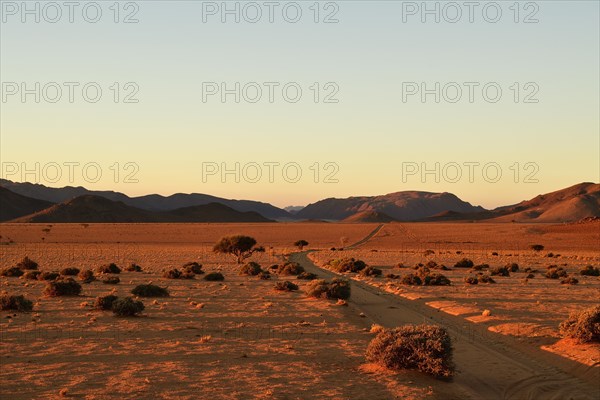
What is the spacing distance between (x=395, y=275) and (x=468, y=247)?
152 feet

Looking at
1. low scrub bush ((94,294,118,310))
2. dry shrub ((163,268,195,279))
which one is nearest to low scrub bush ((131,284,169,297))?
low scrub bush ((94,294,118,310))

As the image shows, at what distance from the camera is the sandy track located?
1293 cm

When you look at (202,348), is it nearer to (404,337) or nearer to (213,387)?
(213,387)

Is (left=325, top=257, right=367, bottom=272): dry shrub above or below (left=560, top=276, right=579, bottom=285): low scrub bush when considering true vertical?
above

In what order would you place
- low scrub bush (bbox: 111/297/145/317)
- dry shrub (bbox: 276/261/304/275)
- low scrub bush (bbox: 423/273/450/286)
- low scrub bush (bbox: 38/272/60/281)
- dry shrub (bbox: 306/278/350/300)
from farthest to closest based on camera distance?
dry shrub (bbox: 276/261/304/275)
low scrub bush (bbox: 38/272/60/281)
low scrub bush (bbox: 423/273/450/286)
dry shrub (bbox: 306/278/350/300)
low scrub bush (bbox: 111/297/145/317)

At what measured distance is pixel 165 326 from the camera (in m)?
20.3

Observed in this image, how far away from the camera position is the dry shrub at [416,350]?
1384 cm

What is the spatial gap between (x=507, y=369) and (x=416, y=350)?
8.16 ft

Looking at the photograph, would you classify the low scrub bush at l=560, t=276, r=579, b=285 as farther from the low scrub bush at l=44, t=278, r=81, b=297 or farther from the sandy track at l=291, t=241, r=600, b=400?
the low scrub bush at l=44, t=278, r=81, b=297

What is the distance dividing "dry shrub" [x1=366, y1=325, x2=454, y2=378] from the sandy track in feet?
1.72

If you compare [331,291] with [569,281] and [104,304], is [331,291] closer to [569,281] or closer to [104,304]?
[104,304]

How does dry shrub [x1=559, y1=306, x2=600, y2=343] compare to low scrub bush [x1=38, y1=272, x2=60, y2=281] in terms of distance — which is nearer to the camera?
dry shrub [x1=559, y1=306, x2=600, y2=343]

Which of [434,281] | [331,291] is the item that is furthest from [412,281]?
[331,291]

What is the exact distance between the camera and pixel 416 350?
1402cm
